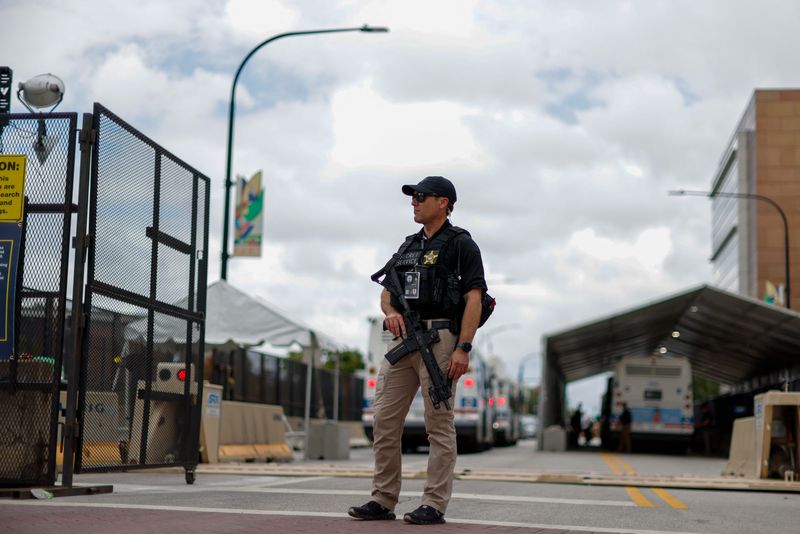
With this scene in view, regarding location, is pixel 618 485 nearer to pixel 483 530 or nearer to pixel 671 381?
pixel 483 530

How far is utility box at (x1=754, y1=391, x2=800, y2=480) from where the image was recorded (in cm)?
1502

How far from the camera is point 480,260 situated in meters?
7.30

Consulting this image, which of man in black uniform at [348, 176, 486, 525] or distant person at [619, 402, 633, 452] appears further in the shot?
distant person at [619, 402, 633, 452]

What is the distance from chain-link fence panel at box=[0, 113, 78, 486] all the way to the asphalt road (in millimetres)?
654

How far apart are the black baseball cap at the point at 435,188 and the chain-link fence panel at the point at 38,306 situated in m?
3.25

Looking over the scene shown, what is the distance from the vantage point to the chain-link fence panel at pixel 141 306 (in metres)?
9.24

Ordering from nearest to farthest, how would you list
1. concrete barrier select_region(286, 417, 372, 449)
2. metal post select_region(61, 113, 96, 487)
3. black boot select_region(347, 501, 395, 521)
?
black boot select_region(347, 501, 395, 521)
metal post select_region(61, 113, 96, 487)
concrete barrier select_region(286, 417, 372, 449)

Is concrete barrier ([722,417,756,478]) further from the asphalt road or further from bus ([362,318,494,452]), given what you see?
bus ([362,318,494,452])

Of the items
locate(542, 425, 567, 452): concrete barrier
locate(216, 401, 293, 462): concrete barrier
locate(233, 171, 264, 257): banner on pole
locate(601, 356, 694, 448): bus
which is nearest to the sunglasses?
locate(216, 401, 293, 462): concrete barrier

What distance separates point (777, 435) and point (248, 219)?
1149cm

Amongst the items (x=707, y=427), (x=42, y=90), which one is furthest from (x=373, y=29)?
(x=707, y=427)

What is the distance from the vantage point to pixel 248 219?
22688mm

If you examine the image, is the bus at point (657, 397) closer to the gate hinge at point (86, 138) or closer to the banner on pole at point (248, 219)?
the banner on pole at point (248, 219)

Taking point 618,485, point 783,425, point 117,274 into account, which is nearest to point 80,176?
point 117,274
